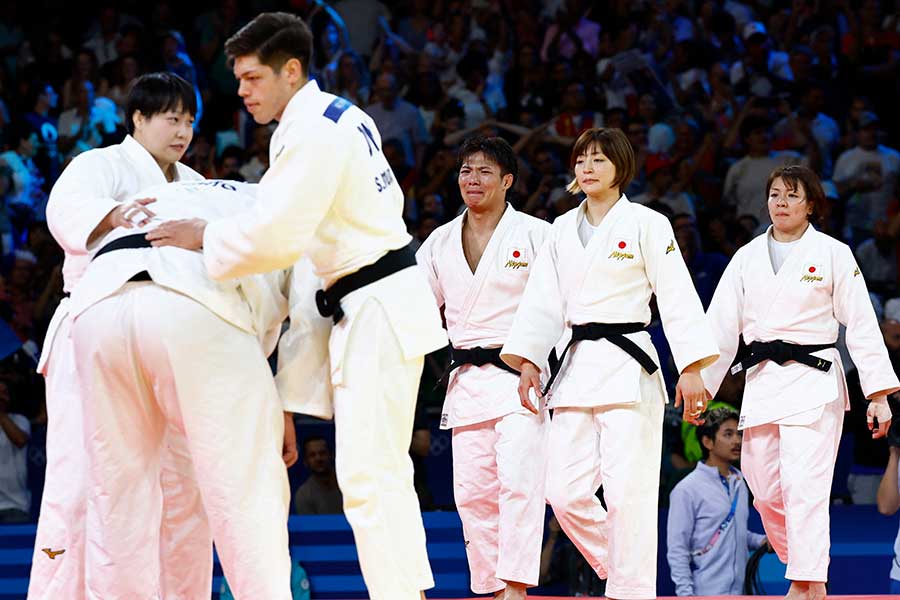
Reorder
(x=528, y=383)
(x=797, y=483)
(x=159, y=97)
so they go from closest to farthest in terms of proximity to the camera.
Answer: (x=159, y=97), (x=528, y=383), (x=797, y=483)

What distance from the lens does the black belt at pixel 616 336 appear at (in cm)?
457

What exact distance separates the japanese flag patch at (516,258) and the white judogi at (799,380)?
97 cm

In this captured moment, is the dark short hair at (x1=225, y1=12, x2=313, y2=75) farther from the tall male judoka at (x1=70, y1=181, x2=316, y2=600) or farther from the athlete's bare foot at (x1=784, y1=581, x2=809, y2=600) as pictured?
the athlete's bare foot at (x1=784, y1=581, x2=809, y2=600)

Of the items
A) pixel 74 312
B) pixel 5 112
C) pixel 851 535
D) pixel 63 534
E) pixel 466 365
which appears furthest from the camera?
pixel 5 112

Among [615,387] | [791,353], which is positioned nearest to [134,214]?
[615,387]

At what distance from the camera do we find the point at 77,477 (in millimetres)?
3693

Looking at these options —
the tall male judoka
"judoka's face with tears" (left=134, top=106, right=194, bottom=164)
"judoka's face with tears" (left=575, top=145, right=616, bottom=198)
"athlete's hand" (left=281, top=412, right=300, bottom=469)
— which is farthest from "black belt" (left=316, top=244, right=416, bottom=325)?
"judoka's face with tears" (left=575, top=145, right=616, bottom=198)

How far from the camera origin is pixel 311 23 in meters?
9.98

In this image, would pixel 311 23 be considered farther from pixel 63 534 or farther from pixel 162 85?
pixel 63 534

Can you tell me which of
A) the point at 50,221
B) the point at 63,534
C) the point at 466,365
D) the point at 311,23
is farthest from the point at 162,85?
the point at 311,23

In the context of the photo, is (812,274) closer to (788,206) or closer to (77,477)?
(788,206)

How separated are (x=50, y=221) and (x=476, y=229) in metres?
2.06

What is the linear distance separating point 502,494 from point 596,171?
1.39 m

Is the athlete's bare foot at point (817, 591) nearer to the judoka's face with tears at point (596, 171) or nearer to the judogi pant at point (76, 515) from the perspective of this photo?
the judoka's face with tears at point (596, 171)
